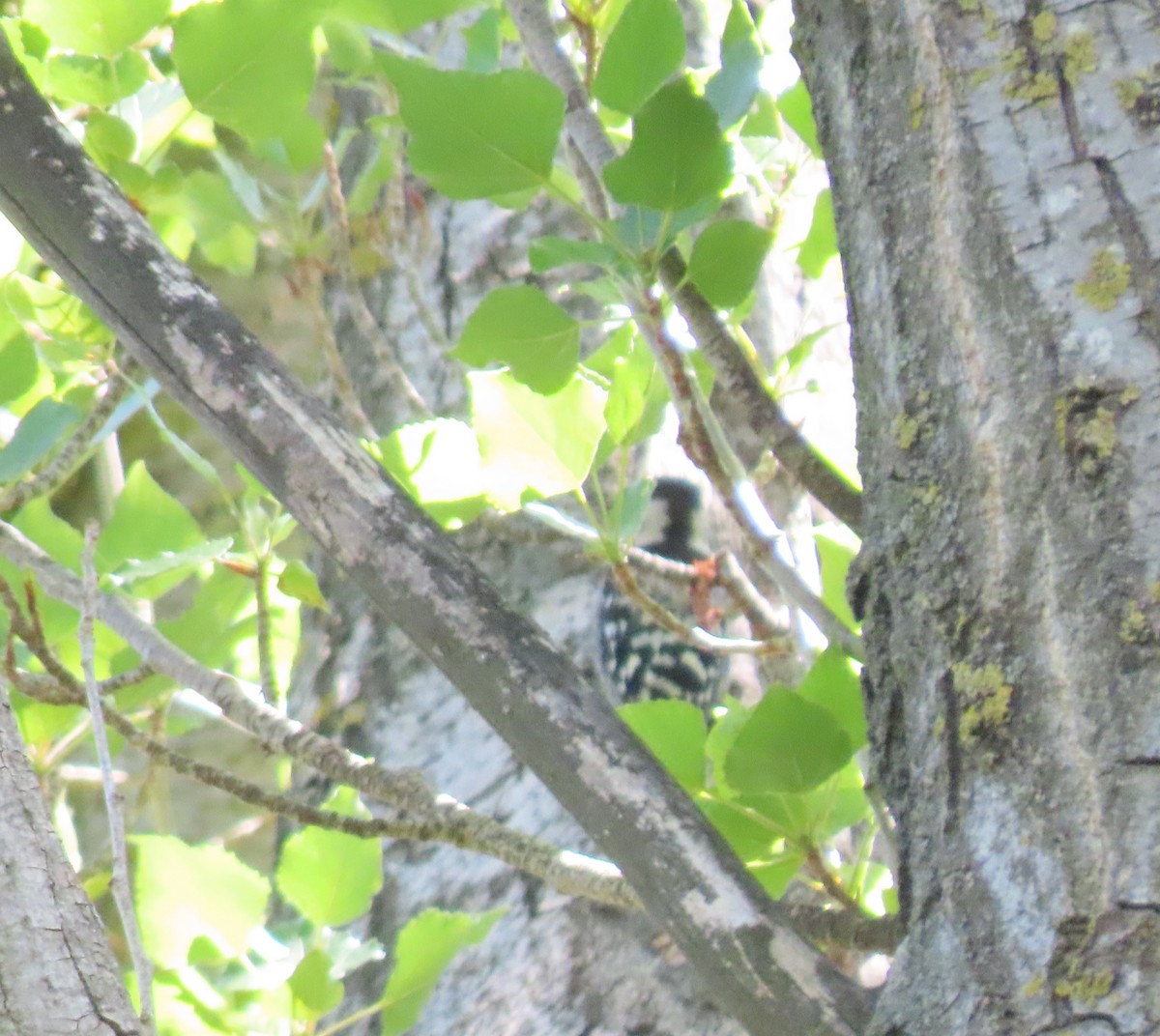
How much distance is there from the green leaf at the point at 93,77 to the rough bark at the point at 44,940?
1.14 ft

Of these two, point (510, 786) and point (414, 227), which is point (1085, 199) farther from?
point (414, 227)

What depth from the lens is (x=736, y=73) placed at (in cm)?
47

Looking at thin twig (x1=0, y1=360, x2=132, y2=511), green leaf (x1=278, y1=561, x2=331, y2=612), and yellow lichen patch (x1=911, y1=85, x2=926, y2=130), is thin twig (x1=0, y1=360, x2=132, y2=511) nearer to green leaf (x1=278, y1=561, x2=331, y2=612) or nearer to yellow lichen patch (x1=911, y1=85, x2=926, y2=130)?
green leaf (x1=278, y1=561, x2=331, y2=612)

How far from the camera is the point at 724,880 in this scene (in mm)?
339

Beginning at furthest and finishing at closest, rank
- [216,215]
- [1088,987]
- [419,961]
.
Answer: [216,215] → [419,961] → [1088,987]

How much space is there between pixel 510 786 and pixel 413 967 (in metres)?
0.31

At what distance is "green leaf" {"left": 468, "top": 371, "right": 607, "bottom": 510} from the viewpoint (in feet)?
1.51

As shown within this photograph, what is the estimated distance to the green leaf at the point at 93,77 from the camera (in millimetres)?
539

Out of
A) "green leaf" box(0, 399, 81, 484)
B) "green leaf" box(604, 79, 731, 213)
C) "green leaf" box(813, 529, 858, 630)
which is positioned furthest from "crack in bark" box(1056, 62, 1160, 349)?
"green leaf" box(0, 399, 81, 484)

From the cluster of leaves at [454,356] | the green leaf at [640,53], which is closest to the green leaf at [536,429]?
the cluster of leaves at [454,356]

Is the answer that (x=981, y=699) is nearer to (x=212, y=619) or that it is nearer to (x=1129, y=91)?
(x=1129, y=91)

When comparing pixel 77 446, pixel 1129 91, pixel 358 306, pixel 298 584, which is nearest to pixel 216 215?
pixel 358 306

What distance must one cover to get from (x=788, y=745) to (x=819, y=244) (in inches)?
11.7

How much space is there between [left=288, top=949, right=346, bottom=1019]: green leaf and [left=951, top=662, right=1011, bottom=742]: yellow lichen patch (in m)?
0.28
